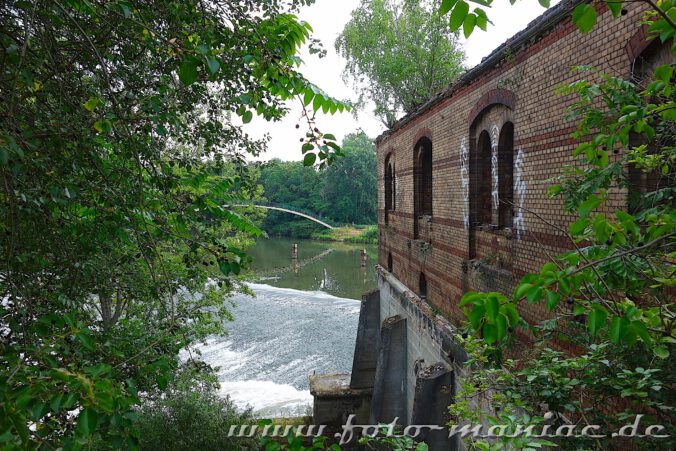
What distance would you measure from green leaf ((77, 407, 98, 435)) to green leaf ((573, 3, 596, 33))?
2.22 meters

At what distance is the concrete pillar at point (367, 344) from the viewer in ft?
42.1

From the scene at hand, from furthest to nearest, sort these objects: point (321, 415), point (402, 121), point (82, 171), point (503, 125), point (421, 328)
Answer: point (321, 415), point (402, 121), point (421, 328), point (503, 125), point (82, 171)

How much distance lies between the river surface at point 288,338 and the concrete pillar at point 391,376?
3.06 meters

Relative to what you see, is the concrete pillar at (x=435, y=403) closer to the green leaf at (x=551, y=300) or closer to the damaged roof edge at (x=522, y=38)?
the damaged roof edge at (x=522, y=38)

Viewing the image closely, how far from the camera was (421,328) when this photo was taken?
9.56 metres

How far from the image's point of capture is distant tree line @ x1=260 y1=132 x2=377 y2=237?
188ft

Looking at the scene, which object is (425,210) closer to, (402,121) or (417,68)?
(402,121)

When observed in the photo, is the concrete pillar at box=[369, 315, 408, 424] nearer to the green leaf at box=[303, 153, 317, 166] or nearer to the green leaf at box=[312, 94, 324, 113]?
the green leaf at box=[312, 94, 324, 113]

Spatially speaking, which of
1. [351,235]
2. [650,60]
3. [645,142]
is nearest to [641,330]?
[645,142]

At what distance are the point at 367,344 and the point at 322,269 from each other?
1996 cm

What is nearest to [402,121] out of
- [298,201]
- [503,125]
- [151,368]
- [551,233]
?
[503,125]

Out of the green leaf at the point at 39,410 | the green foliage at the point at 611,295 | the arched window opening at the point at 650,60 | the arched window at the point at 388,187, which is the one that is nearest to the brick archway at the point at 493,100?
the arched window opening at the point at 650,60

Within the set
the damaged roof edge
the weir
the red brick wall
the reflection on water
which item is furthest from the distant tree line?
the damaged roof edge

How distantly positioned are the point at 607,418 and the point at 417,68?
16229 mm
